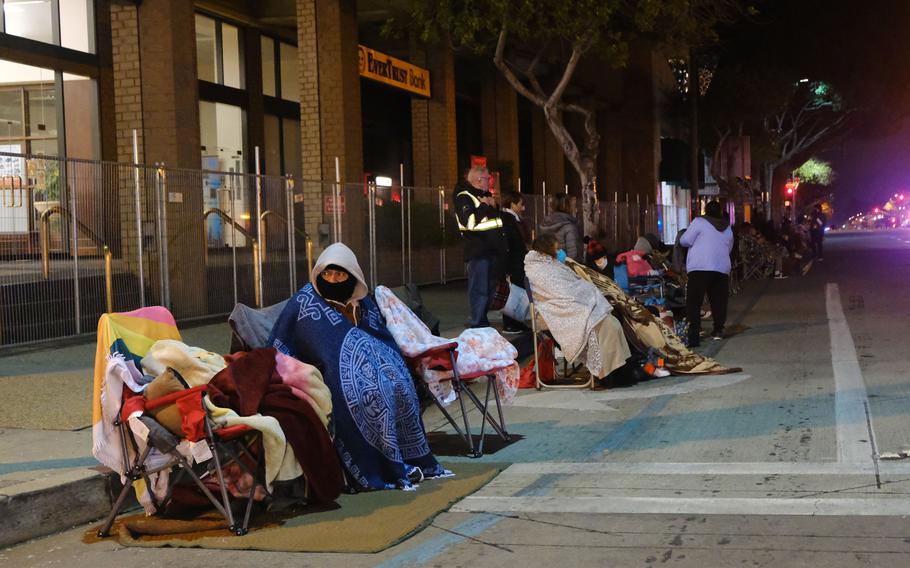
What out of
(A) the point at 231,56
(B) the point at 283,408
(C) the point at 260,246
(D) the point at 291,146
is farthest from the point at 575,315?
(D) the point at 291,146

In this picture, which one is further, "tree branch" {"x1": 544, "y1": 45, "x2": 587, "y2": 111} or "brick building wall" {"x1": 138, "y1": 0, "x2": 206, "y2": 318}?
"tree branch" {"x1": 544, "y1": 45, "x2": 587, "y2": 111}

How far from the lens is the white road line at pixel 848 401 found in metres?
6.93

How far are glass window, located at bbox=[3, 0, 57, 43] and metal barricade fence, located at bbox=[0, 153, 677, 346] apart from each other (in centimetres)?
706

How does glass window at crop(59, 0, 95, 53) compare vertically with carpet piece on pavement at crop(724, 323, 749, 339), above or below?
above

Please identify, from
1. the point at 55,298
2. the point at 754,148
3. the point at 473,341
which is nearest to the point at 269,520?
the point at 473,341

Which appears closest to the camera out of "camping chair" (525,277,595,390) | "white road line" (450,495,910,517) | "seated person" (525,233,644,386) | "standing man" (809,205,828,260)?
"white road line" (450,495,910,517)

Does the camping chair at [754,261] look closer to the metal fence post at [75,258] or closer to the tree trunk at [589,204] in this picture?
the tree trunk at [589,204]

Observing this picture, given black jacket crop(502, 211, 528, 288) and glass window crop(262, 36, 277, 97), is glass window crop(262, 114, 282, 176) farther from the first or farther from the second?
black jacket crop(502, 211, 528, 288)

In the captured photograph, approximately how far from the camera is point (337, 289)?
689cm

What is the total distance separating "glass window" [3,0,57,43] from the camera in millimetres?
19656

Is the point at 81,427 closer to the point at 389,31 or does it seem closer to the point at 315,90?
the point at 315,90

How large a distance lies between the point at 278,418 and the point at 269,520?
0.56 m

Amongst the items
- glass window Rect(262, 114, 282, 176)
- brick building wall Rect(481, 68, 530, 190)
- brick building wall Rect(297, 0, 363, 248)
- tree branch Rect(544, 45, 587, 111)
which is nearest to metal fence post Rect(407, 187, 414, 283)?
brick building wall Rect(297, 0, 363, 248)

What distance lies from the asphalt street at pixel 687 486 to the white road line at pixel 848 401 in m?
0.02
